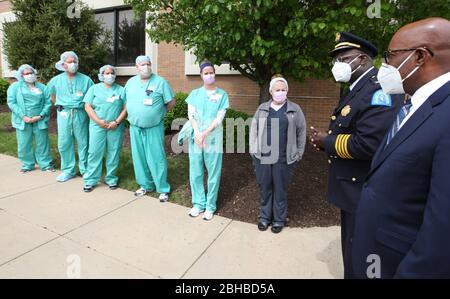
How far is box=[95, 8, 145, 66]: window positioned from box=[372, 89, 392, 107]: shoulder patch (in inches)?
359

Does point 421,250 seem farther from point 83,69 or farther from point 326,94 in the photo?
point 83,69

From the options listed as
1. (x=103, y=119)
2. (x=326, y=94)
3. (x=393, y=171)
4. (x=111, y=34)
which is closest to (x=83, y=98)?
(x=103, y=119)

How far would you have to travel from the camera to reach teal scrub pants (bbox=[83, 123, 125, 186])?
15.4ft

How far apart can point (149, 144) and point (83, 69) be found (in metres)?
6.18

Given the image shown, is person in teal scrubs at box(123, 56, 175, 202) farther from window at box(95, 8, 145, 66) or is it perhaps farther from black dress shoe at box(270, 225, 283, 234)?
window at box(95, 8, 145, 66)

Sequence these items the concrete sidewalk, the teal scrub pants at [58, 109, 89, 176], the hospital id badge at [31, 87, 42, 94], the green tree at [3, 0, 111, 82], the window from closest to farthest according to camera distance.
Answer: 1. the concrete sidewalk
2. the teal scrub pants at [58, 109, 89, 176]
3. the hospital id badge at [31, 87, 42, 94]
4. the green tree at [3, 0, 111, 82]
5. the window

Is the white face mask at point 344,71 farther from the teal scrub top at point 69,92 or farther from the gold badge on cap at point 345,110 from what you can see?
the teal scrub top at point 69,92

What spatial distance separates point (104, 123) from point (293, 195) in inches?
116

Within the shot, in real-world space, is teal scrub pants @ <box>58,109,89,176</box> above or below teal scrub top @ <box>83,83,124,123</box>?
below

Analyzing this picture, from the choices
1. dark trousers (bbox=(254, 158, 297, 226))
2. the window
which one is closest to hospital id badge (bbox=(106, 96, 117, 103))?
dark trousers (bbox=(254, 158, 297, 226))

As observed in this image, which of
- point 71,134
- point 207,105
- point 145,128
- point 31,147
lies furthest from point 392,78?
point 31,147

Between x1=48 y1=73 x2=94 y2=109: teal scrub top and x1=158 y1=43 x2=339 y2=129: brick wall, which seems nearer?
x1=48 y1=73 x2=94 y2=109: teal scrub top

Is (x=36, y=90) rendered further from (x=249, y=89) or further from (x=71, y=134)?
(x=249, y=89)
